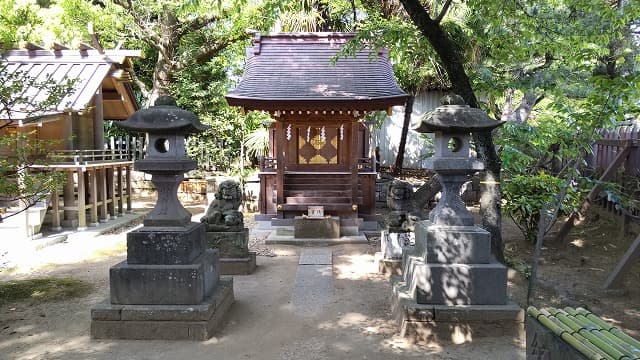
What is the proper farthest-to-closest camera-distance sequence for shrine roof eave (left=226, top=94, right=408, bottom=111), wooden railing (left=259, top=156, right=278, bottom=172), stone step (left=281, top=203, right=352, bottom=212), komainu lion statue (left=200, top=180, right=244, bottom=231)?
wooden railing (left=259, top=156, right=278, bottom=172) < stone step (left=281, top=203, right=352, bottom=212) < shrine roof eave (left=226, top=94, right=408, bottom=111) < komainu lion statue (left=200, top=180, right=244, bottom=231)

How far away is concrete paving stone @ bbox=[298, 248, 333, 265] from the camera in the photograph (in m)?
9.50

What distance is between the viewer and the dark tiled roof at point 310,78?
12125 millimetres

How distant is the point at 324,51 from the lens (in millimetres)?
14336

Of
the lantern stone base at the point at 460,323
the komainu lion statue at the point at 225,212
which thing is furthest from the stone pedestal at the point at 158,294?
the komainu lion statue at the point at 225,212

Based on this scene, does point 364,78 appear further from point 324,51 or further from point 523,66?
point 523,66

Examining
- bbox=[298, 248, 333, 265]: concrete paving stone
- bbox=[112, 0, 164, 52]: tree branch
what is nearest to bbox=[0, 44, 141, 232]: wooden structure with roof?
bbox=[112, 0, 164, 52]: tree branch

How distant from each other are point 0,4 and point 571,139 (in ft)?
54.2

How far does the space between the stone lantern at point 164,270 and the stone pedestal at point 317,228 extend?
5.77 meters

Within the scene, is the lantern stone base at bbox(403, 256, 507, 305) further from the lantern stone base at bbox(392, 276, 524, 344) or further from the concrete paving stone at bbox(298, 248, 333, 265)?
the concrete paving stone at bbox(298, 248, 333, 265)

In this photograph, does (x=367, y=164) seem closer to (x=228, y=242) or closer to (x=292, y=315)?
(x=228, y=242)

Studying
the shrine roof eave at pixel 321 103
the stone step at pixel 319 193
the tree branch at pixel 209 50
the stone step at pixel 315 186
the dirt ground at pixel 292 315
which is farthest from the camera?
the tree branch at pixel 209 50

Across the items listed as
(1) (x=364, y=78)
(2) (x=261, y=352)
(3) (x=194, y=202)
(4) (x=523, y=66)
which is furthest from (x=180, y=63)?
(2) (x=261, y=352)

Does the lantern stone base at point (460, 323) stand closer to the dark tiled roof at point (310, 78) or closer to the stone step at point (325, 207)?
the stone step at point (325, 207)

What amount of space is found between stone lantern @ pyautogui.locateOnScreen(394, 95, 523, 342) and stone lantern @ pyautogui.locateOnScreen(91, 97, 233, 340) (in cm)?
261
